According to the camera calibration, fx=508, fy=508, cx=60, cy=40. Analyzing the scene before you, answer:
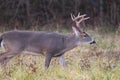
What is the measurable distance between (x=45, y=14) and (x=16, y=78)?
13.2 m

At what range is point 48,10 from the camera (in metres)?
20.6

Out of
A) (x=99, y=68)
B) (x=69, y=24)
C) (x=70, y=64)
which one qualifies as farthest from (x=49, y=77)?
(x=69, y=24)

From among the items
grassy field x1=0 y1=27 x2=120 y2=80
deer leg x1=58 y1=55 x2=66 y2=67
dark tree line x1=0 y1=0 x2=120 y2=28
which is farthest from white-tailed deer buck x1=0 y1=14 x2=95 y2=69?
dark tree line x1=0 y1=0 x2=120 y2=28

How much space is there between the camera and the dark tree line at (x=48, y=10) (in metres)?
20.0

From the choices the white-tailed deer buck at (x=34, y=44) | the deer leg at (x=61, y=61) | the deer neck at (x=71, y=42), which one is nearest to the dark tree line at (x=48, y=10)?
the deer neck at (x=71, y=42)

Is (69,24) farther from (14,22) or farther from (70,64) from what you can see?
(70,64)

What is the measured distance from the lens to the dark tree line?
20016 millimetres

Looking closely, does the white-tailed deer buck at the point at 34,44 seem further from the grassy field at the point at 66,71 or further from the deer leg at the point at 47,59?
the grassy field at the point at 66,71

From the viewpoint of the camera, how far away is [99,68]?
8.02 meters

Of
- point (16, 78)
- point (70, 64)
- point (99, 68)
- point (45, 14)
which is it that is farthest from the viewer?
point (45, 14)

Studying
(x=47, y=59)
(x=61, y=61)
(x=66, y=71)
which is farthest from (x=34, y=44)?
(x=66, y=71)

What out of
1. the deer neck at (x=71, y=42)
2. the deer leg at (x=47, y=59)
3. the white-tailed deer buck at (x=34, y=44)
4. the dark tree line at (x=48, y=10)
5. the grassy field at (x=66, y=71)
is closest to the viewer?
the grassy field at (x=66, y=71)

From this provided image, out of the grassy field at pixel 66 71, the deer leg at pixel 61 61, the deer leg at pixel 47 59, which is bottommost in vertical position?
the deer leg at pixel 61 61

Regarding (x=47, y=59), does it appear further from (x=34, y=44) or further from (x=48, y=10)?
(x=48, y=10)
